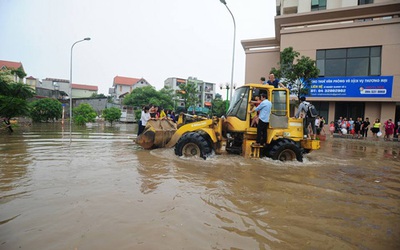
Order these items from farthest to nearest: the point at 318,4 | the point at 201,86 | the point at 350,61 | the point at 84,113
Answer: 1. the point at 201,86
2. the point at 84,113
3. the point at 318,4
4. the point at 350,61

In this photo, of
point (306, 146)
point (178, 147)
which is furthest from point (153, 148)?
point (306, 146)

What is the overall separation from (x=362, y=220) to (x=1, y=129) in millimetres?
18525

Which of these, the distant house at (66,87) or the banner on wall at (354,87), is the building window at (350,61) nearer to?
the banner on wall at (354,87)

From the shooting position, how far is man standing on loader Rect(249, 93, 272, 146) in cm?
646

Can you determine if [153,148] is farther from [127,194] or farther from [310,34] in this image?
[310,34]

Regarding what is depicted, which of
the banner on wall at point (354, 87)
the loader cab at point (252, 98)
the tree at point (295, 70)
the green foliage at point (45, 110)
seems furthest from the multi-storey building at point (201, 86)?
the loader cab at point (252, 98)

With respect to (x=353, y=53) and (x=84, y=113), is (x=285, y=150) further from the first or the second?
(x=84, y=113)

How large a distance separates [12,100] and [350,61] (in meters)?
25.1

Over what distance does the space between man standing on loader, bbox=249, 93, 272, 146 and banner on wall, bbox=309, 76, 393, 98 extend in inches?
645

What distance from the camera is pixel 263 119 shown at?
6.55 m

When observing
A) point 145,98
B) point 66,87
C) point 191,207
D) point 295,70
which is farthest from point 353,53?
point 66,87

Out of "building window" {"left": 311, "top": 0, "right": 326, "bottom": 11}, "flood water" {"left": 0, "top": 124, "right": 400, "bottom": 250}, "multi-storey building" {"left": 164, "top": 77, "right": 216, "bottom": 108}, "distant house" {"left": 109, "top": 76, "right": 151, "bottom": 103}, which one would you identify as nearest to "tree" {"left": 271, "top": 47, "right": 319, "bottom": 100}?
"flood water" {"left": 0, "top": 124, "right": 400, "bottom": 250}

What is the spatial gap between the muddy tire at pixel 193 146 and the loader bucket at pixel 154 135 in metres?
1.59

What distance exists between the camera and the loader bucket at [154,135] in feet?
27.0
